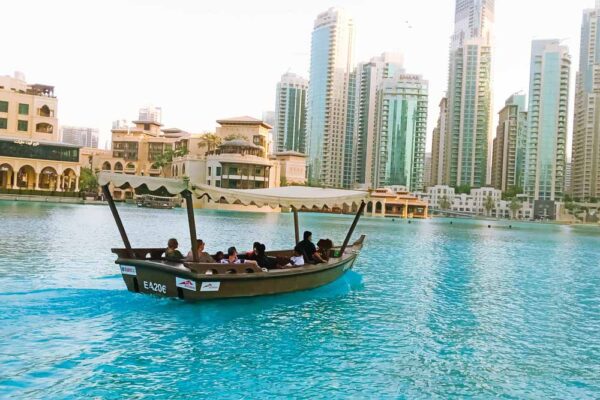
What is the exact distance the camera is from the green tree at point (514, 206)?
5714 inches

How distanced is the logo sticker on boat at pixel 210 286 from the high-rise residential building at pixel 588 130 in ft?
544

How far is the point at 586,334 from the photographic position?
40.8 ft

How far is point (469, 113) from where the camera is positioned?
16112cm

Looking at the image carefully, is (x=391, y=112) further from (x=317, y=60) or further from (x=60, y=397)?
(x=60, y=397)

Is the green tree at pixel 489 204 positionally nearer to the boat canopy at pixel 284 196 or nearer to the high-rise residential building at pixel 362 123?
the high-rise residential building at pixel 362 123

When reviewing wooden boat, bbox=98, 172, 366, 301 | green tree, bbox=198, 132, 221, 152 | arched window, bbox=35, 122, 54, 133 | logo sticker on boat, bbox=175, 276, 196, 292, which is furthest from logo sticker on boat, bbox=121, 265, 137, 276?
green tree, bbox=198, 132, 221, 152

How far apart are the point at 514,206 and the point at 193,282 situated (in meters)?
146

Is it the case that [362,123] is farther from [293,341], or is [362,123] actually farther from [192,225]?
[293,341]

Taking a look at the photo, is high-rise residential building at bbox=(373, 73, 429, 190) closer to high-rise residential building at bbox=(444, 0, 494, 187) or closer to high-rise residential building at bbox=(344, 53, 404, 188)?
high-rise residential building at bbox=(344, 53, 404, 188)

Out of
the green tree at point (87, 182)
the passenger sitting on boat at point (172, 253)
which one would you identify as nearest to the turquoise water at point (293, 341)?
the passenger sitting on boat at point (172, 253)

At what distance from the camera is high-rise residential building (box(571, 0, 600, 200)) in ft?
511

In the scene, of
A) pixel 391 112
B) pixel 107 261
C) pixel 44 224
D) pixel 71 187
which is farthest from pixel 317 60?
pixel 107 261

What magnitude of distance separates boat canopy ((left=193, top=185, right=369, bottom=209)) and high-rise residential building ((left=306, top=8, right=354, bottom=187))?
13970cm

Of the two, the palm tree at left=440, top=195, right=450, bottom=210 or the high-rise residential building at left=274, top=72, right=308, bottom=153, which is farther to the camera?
the high-rise residential building at left=274, top=72, right=308, bottom=153
